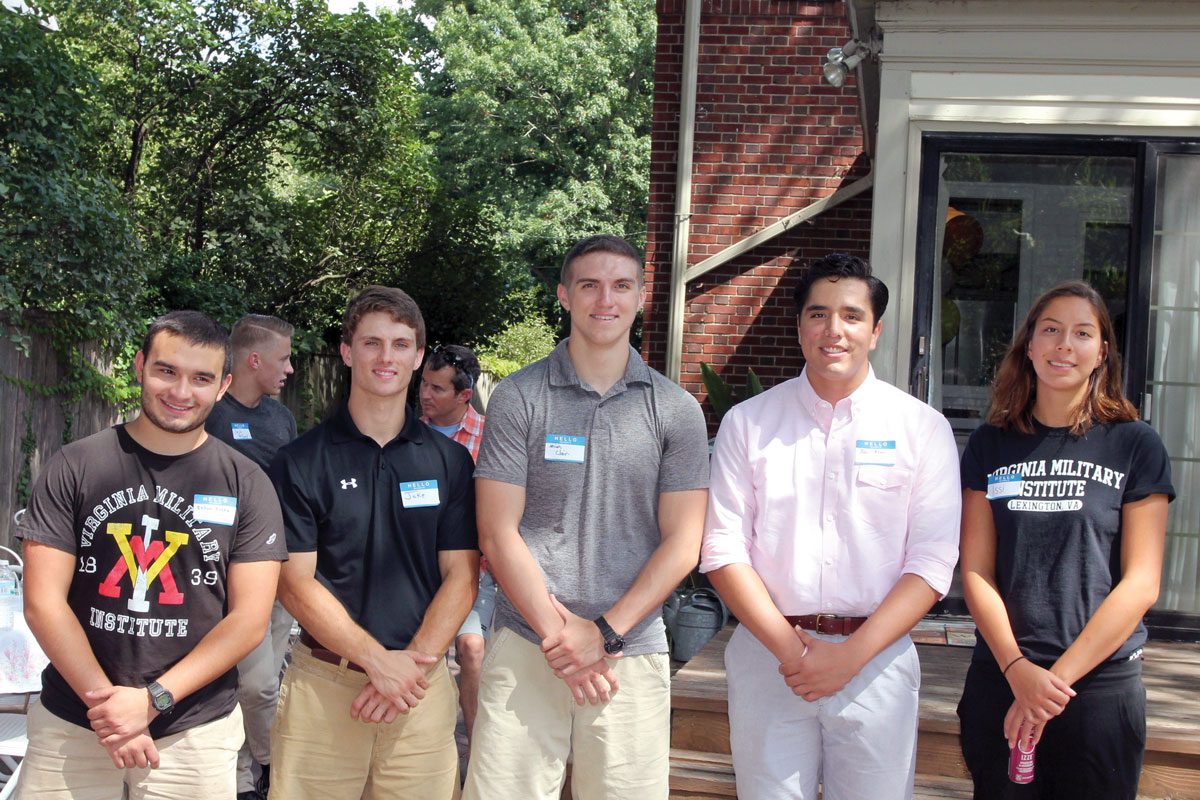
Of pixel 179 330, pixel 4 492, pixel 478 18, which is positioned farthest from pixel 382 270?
pixel 179 330

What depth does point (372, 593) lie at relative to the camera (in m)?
3.14

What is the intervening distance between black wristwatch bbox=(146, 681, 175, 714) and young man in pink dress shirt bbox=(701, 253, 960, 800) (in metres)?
1.38

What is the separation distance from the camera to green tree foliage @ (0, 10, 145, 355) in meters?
9.09

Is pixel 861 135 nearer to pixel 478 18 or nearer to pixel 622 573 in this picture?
pixel 622 573

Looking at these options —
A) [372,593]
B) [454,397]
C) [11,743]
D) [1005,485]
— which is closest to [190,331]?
[372,593]

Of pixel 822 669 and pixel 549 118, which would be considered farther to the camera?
pixel 549 118

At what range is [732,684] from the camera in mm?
3029

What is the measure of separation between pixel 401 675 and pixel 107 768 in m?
0.76

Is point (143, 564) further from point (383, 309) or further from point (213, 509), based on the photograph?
point (383, 309)

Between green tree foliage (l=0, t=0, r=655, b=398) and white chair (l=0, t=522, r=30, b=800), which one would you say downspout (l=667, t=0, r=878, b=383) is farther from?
white chair (l=0, t=522, r=30, b=800)

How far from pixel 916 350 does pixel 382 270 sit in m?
14.1

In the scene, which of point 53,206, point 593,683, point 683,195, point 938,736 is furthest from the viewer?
point 683,195

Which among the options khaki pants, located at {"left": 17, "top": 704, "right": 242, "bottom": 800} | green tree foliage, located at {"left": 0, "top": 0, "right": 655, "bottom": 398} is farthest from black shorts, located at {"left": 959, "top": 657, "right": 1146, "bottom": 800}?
green tree foliage, located at {"left": 0, "top": 0, "right": 655, "bottom": 398}

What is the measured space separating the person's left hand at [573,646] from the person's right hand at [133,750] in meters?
1.00
